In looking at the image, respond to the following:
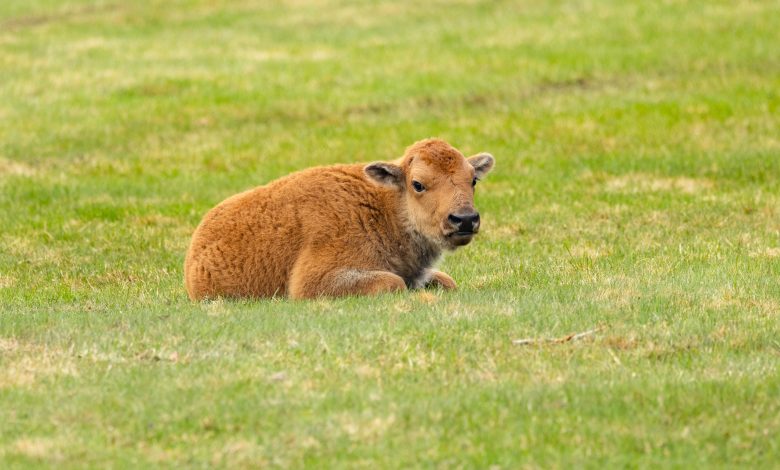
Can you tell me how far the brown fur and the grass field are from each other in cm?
52

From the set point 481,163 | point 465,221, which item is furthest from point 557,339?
point 481,163

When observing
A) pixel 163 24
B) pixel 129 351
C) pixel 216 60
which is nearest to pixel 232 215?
pixel 129 351

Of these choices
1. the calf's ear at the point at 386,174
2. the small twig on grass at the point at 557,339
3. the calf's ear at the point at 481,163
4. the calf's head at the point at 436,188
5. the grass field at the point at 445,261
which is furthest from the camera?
the calf's ear at the point at 481,163

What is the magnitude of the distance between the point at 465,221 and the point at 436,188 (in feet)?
1.60

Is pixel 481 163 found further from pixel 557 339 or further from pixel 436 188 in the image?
pixel 557 339

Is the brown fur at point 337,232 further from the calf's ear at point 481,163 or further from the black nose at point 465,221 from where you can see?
the calf's ear at point 481,163

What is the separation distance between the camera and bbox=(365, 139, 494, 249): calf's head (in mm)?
12117

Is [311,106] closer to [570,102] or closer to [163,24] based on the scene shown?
[570,102]

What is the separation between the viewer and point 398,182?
500 inches

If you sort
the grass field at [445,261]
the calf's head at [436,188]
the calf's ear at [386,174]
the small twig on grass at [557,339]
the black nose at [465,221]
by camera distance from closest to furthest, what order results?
the grass field at [445,261], the small twig on grass at [557,339], the black nose at [465,221], the calf's head at [436,188], the calf's ear at [386,174]

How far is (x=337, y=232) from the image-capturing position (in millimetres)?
12328

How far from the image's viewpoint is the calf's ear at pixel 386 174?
496 inches

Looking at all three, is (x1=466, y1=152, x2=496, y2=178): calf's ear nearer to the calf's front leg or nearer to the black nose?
the black nose

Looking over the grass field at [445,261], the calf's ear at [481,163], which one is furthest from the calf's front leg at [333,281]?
the calf's ear at [481,163]
